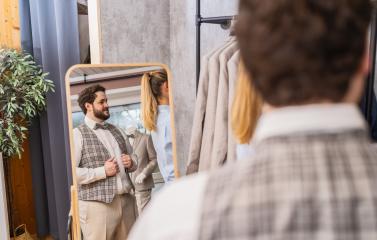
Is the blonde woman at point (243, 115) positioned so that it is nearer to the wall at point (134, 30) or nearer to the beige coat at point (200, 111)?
the beige coat at point (200, 111)

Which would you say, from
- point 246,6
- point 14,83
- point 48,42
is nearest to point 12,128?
point 14,83

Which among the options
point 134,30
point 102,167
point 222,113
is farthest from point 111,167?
Result: point 134,30

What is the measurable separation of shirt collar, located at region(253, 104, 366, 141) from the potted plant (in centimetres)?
201

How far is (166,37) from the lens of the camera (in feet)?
9.10

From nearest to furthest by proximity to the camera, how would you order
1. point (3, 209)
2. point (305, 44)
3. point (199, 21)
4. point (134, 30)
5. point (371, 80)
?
point (305, 44), point (371, 80), point (199, 21), point (3, 209), point (134, 30)

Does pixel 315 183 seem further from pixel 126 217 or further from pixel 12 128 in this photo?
pixel 12 128

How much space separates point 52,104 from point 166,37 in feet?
2.84

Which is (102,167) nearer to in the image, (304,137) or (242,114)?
(242,114)

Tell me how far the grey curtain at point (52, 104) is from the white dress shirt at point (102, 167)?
62 cm

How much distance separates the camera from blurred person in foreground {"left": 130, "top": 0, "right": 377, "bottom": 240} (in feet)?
1.66

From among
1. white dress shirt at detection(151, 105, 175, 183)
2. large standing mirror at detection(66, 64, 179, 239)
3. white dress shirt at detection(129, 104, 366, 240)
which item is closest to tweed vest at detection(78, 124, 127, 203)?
large standing mirror at detection(66, 64, 179, 239)

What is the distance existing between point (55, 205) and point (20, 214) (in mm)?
306

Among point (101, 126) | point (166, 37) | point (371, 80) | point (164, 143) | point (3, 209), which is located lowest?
point (3, 209)

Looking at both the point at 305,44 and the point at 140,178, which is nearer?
the point at 305,44
